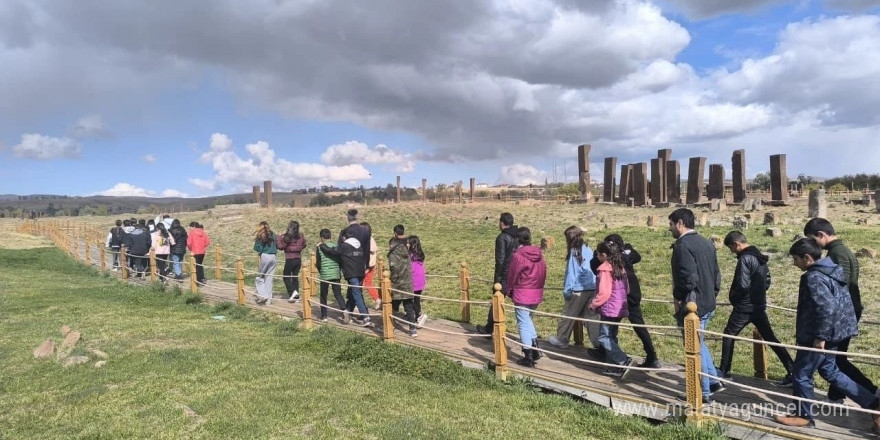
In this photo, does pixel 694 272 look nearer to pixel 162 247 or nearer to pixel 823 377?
pixel 823 377

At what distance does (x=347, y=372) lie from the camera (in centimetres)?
689

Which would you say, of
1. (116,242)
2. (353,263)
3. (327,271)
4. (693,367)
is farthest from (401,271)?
(116,242)

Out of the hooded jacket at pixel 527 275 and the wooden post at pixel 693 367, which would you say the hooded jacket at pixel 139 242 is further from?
the wooden post at pixel 693 367

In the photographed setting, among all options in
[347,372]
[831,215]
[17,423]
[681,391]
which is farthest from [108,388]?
[831,215]

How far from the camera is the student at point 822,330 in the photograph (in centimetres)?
463

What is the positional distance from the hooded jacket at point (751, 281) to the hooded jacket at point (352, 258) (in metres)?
5.38

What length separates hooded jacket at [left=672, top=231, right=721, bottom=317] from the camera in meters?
5.46

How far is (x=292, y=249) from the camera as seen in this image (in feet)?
35.7

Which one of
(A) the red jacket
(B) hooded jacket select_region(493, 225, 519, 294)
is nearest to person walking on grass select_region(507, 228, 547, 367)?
(B) hooded jacket select_region(493, 225, 519, 294)

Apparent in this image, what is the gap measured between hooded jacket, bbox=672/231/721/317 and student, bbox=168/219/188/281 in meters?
12.7

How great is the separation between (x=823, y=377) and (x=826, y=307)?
604mm

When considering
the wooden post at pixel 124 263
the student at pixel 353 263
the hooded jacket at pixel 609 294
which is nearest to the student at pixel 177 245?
the wooden post at pixel 124 263

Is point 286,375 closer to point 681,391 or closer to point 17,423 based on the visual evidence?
point 17,423

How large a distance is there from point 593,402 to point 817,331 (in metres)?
2.08
